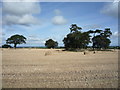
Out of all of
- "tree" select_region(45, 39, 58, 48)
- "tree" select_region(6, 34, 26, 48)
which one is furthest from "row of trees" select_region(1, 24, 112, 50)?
"tree" select_region(45, 39, 58, 48)

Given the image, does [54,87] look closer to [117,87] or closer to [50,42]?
[117,87]

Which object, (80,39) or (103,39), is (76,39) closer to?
(80,39)

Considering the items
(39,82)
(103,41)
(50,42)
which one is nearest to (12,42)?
(50,42)

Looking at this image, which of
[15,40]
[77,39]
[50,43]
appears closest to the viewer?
[77,39]

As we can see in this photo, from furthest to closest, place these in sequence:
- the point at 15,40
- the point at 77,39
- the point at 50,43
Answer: the point at 50,43 < the point at 15,40 < the point at 77,39

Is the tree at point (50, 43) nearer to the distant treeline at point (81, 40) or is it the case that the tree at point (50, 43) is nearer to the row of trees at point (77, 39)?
the distant treeline at point (81, 40)

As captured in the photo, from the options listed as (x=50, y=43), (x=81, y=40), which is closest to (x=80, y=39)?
(x=81, y=40)

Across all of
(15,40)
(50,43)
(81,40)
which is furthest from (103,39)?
(15,40)

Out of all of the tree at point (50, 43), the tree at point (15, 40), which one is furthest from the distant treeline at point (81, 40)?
the tree at point (50, 43)

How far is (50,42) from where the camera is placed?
6750cm

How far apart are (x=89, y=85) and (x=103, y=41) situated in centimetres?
4279

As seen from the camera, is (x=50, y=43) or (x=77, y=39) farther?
(x=50, y=43)

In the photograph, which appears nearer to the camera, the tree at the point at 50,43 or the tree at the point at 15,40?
the tree at the point at 15,40

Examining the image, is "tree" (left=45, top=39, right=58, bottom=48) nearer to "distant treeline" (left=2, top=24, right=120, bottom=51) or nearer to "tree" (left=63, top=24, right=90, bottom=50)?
"distant treeline" (left=2, top=24, right=120, bottom=51)
